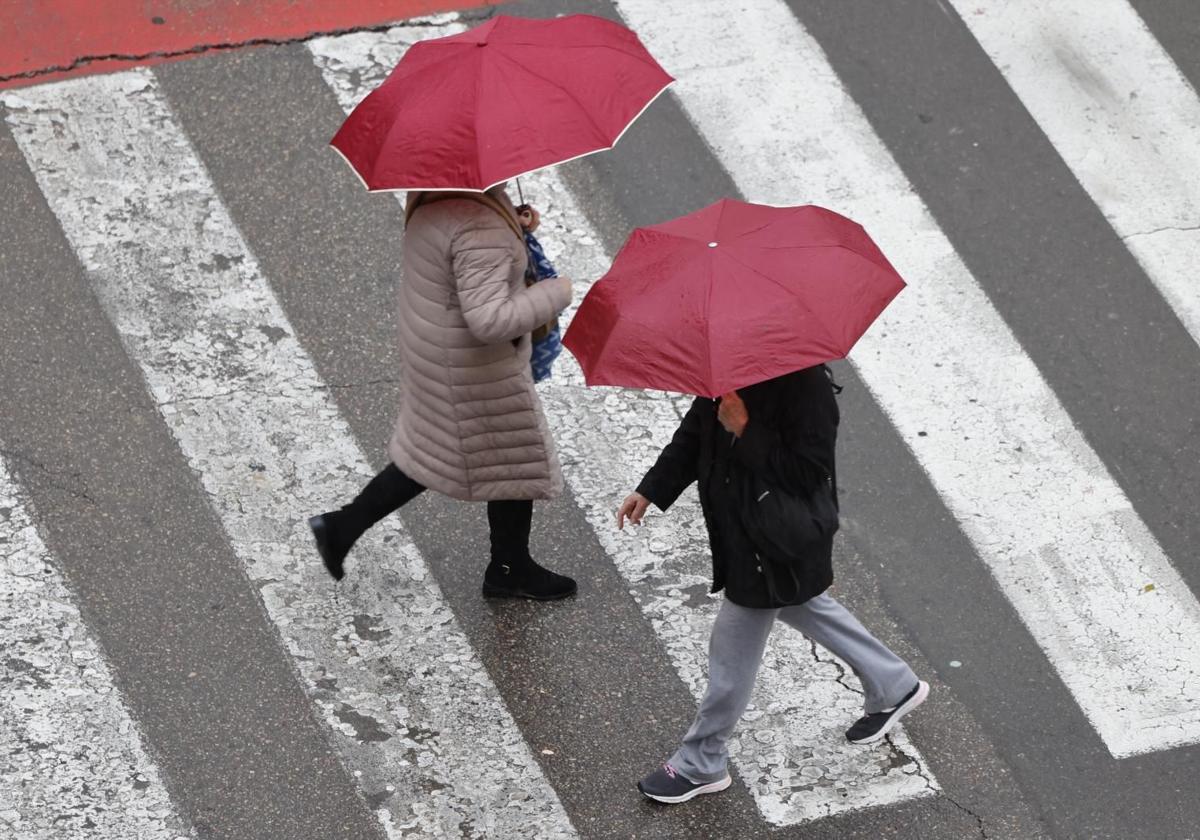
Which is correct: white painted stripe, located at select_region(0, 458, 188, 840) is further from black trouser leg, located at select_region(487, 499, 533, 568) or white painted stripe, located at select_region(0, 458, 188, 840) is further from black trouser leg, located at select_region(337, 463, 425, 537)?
black trouser leg, located at select_region(487, 499, 533, 568)

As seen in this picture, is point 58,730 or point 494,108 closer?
point 494,108

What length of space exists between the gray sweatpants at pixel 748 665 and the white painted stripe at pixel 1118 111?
249 centimetres

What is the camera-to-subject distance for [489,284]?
550 centimetres

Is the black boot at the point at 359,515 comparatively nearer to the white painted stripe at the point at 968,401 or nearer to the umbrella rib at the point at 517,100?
the umbrella rib at the point at 517,100

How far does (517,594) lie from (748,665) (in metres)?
1.18

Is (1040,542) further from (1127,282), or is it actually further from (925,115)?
(925,115)

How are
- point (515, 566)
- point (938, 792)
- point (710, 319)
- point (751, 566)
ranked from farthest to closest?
point (515, 566) → point (938, 792) → point (751, 566) → point (710, 319)

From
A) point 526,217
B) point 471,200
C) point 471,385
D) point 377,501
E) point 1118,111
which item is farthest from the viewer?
point 1118,111

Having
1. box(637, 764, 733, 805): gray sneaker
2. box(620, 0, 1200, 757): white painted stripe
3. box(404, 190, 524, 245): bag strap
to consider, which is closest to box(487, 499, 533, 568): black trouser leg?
box(637, 764, 733, 805): gray sneaker

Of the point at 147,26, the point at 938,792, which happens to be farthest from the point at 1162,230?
the point at 147,26

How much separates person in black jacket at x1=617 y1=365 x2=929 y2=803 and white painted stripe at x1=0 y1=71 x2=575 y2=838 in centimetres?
59

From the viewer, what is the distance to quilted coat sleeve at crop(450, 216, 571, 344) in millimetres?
5465

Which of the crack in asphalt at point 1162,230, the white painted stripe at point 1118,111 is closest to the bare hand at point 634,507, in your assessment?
the white painted stripe at point 1118,111

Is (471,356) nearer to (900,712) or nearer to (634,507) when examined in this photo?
(634,507)
